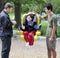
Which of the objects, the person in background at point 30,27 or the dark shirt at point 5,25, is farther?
the person in background at point 30,27

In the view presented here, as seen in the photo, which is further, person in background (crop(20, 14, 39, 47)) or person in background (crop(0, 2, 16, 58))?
person in background (crop(20, 14, 39, 47))

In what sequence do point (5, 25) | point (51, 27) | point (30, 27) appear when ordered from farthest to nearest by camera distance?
1. point (30, 27)
2. point (51, 27)
3. point (5, 25)

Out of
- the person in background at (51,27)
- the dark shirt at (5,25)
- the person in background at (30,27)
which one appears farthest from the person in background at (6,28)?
the person in background at (30,27)

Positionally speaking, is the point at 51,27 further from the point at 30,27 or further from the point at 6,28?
the point at 30,27

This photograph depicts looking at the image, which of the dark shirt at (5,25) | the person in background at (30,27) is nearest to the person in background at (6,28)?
the dark shirt at (5,25)

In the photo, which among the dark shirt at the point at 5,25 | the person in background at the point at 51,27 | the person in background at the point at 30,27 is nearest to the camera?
the dark shirt at the point at 5,25

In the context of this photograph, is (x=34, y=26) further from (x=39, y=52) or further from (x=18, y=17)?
(x=18, y=17)

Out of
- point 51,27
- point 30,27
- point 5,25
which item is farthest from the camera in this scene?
point 30,27

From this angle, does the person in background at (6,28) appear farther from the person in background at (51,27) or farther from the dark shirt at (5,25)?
the person in background at (51,27)

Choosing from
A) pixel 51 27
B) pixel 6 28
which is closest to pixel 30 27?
pixel 51 27

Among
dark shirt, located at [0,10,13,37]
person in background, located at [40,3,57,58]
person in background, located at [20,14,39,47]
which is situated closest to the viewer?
dark shirt, located at [0,10,13,37]

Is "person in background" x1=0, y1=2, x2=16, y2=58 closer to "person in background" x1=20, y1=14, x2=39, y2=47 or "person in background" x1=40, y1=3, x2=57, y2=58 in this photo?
"person in background" x1=40, y1=3, x2=57, y2=58

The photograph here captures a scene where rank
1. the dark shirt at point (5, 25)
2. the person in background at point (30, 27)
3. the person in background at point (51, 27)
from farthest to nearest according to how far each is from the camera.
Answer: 1. the person in background at point (30, 27)
2. the person in background at point (51, 27)
3. the dark shirt at point (5, 25)

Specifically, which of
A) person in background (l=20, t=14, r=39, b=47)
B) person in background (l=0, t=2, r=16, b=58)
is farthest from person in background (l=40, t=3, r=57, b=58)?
person in background (l=20, t=14, r=39, b=47)
